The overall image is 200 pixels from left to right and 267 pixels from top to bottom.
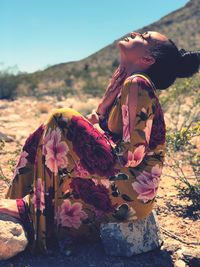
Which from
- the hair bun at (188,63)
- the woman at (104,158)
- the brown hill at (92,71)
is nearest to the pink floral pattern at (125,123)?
the woman at (104,158)

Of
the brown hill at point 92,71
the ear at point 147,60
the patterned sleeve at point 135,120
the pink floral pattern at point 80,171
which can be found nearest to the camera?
the patterned sleeve at point 135,120

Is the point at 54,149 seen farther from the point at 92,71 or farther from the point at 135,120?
the point at 92,71

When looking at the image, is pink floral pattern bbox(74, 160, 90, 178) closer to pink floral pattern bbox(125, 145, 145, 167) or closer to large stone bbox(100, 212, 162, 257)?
pink floral pattern bbox(125, 145, 145, 167)

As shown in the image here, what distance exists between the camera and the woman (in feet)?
10.5

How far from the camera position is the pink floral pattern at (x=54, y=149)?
10.6ft

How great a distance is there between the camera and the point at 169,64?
3.42 metres

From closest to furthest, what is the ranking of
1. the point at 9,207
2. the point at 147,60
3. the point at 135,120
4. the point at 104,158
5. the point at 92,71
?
the point at 135,120 < the point at 104,158 < the point at 147,60 < the point at 9,207 < the point at 92,71

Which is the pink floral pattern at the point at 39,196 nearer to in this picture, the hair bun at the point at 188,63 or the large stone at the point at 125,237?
the large stone at the point at 125,237

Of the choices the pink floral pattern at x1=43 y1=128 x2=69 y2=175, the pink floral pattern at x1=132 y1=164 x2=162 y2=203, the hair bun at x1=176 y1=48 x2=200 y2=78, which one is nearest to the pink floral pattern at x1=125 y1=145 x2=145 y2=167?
the pink floral pattern at x1=132 y1=164 x2=162 y2=203

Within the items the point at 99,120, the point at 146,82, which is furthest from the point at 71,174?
the point at 146,82

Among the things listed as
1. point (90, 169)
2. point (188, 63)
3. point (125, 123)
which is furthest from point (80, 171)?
point (188, 63)

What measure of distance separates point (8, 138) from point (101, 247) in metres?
5.17

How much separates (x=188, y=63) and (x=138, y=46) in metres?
0.35

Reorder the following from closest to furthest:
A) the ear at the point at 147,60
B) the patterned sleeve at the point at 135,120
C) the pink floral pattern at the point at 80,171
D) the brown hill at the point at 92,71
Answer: the patterned sleeve at the point at 135,120, the pink floral pattern at the point at 80,171, the ear at the point at 147,60, the brown hill at the point at 92,71
